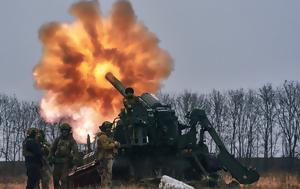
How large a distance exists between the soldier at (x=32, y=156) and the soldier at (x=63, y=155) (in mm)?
503

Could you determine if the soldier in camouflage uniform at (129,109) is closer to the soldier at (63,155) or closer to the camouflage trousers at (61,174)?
the soldier at (63,155)

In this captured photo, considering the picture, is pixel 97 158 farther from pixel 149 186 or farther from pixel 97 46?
pixel 97 46

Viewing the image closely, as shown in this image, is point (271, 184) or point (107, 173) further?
point (271, 184)

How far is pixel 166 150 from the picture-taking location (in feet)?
86.5

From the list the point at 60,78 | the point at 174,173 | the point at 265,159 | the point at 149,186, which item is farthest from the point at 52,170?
the point at 265,159

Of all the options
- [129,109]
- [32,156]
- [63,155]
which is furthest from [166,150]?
[32,156]

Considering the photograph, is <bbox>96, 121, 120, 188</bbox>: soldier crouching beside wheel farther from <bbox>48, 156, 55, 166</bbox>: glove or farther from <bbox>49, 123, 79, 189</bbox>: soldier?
<bbox>48, 156, 55, 166</bbox>: glove

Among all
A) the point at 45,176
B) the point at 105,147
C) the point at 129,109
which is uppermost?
the point at 129,109

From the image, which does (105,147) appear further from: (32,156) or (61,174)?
(32,156)

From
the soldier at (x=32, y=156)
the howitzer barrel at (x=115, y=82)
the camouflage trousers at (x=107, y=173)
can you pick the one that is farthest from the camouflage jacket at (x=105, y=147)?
the howitzer barrel at (x=115, y=82)

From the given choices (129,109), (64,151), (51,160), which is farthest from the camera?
(129,109)

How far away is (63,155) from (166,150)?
21.8ft

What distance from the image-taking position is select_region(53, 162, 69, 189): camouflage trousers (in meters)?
20.9

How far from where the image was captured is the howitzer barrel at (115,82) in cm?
2908
